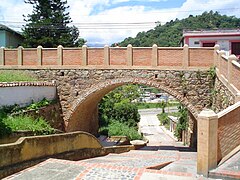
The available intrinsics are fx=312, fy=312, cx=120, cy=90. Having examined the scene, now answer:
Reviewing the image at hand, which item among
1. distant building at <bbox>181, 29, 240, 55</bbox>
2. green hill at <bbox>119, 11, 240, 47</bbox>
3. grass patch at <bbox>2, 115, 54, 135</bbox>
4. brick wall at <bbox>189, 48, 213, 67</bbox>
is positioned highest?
green hill at <bbox>119, 11, 240, 47</bbox>

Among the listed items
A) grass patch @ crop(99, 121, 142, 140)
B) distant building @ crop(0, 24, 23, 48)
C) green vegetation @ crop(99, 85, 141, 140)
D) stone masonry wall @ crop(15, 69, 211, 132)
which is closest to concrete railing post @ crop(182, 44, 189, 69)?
stone masonry wall @ crop(15, 69, 211, 132)

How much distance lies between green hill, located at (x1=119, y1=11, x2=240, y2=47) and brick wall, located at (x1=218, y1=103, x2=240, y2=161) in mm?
47427

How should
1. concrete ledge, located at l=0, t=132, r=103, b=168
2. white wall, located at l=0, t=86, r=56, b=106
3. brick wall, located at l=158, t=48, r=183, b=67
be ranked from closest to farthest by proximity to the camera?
concrete ledge, located at l=0, t=132, r=103, b=168, white wall, located at l=0, t=86, r=56, b=106, brick wall, located at l=158, t=48, r=183, b=67

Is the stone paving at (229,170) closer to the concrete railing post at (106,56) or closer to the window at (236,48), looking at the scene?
the concrete railing post at (106,56)

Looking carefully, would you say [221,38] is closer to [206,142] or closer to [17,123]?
[17,123]

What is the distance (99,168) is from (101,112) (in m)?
19.7

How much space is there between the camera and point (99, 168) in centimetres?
693

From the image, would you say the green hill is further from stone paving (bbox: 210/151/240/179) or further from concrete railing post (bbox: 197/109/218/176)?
concrete railing post (bbox: 197/109/218/176)

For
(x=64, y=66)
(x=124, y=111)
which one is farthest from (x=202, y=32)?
(x=64, y=66)

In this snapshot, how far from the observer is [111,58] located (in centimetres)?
1605

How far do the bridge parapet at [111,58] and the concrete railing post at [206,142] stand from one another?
8.67 meters

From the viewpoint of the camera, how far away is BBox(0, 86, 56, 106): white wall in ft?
39.5

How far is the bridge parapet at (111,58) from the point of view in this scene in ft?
49.3

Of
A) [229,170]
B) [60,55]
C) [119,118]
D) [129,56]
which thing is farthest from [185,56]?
[119,118]
